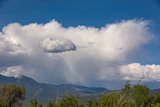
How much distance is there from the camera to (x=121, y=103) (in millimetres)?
76875

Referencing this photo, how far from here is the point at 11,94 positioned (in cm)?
16562

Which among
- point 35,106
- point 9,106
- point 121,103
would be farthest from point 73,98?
point 121,103

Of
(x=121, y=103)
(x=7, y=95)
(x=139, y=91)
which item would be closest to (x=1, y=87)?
(x=7, y=95)

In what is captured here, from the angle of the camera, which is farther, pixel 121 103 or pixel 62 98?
pixel 62 98

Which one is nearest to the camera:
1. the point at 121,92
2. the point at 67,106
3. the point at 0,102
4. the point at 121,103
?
the point at 121,103

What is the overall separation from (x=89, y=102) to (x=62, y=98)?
34.8 ft

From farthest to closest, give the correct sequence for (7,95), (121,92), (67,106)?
(7,95)
(67,106)
(121,92)

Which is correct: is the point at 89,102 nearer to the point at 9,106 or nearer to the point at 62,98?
Answer: the point at 62,98

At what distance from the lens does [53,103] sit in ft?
493

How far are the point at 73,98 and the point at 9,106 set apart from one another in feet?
99.5

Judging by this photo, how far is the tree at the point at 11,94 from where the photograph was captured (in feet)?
530

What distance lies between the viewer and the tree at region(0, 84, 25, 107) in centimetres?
16162

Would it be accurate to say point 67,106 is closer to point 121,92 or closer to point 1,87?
point 1,87

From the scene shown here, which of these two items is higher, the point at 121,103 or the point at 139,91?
the point at 139,91
